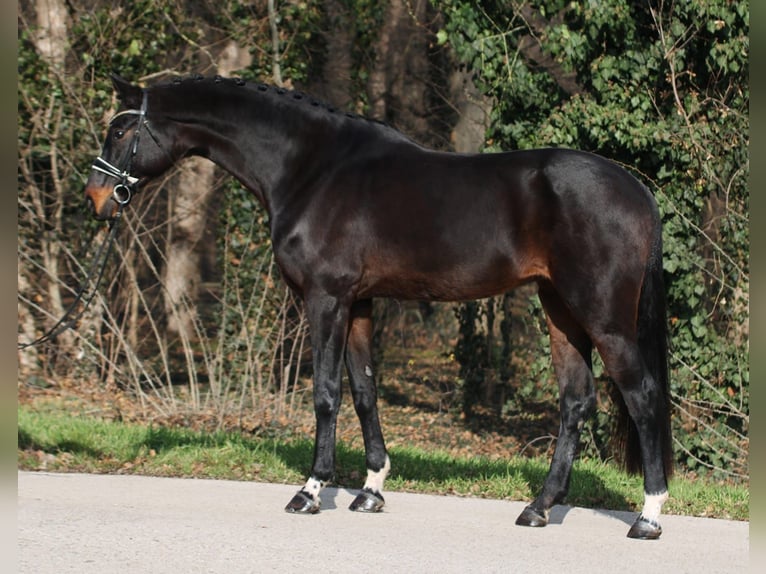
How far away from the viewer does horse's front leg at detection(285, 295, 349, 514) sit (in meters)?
6.05

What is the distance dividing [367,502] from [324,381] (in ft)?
2.48

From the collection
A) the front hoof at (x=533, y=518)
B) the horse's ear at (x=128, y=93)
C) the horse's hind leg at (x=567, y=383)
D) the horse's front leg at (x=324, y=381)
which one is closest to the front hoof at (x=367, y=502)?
the horse's front leg at (x=324, y=381)

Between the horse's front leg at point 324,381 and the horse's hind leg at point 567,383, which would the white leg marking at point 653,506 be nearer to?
the horse's hind leg at point 567,383

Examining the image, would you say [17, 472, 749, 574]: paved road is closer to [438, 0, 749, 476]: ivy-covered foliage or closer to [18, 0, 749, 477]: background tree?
[18, 0, 749, 477]: background tree

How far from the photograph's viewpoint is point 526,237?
5.85m

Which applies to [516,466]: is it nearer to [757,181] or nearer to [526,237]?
[526,237]

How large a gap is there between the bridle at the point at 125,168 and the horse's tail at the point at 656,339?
301 cm

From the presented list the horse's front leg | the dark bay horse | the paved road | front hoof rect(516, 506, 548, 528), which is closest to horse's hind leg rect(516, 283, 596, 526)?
the dark bay horse

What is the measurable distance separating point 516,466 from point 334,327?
7.65ft

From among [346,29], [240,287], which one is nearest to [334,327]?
[240,287]

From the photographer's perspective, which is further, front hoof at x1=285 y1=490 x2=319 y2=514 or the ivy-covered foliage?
the ivy-covered foliage

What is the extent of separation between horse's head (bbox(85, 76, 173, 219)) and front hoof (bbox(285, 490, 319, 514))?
203 centimetres

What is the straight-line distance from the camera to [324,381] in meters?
6.12

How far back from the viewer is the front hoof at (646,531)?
5.61 meters
